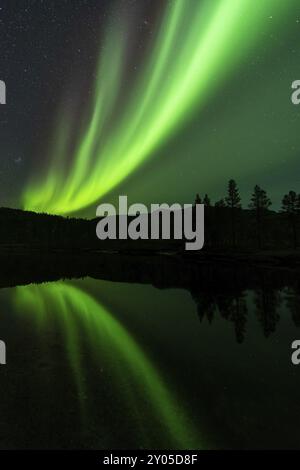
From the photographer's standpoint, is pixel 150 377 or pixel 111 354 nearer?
pixel 150 377

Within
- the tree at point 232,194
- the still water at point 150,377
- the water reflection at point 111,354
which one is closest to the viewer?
the still water at point 150,377

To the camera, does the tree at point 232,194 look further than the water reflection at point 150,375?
Yes

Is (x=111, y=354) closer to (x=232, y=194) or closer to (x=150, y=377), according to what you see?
(x=150, y=377)

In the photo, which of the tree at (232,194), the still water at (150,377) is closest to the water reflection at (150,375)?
the still water at (150,377)

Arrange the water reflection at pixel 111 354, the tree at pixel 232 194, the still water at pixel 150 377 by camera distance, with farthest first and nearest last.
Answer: the tree at pixel 232 194
the water reflection at pixel 111 354
the still water at pixel 150 377

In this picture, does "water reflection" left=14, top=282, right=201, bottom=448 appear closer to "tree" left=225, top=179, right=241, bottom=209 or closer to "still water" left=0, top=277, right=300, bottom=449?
"still water" left=0, top=277, right=300, bottom=449

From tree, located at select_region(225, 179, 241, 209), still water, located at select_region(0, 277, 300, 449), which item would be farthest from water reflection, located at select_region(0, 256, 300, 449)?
tree, located at select_region(225, 179, 241, 209)

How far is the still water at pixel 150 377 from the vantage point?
18.5 feet

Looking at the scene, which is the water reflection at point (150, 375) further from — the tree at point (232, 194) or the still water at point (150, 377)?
the tree at point (232, 194)

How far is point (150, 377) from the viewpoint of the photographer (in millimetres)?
8234

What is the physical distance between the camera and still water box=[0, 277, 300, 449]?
564 cm

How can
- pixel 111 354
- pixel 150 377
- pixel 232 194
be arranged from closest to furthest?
1. pixel 150 377
2. pixel 111 354
3. pixel 232 194

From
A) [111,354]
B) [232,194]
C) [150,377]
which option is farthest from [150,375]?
[232,194]
